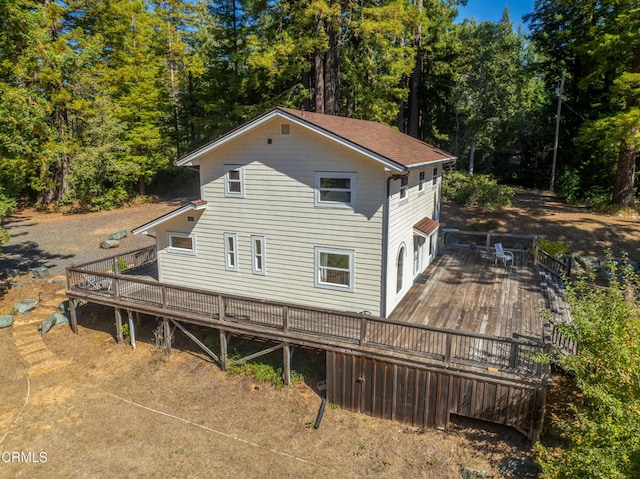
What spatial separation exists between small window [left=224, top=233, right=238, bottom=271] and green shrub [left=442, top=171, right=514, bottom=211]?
1802 cm

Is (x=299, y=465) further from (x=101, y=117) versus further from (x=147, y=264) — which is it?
(x=101, y=117)

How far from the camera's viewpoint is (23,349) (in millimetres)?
14000

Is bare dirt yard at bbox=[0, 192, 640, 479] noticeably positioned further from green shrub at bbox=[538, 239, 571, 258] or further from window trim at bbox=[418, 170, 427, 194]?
green shrub at bbox=[538, 239, 571, 258]

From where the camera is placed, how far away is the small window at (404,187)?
498 inches

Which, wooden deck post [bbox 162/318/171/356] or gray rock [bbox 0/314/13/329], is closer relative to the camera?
wooden deck post [bbox 162/318/171/356]

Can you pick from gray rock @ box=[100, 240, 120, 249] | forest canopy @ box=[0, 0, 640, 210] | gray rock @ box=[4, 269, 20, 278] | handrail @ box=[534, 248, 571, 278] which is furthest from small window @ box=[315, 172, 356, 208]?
gray rock @ box=[100, 240, 120, 249]

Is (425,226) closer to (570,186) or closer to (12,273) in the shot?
(12,273)

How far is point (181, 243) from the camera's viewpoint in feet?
47.1

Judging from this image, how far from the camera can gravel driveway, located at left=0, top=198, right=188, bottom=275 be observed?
21.2m

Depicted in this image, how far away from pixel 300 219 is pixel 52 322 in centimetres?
1090

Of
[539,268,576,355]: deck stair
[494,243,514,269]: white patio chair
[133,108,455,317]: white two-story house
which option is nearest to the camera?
[539,268,576,355]: deck stair

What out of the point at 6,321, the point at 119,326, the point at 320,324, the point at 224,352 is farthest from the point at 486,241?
the point at 6,321

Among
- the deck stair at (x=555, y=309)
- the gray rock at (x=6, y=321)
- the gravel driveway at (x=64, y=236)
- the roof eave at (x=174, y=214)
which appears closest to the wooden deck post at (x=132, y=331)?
the roof eave at (x=174, y=214)

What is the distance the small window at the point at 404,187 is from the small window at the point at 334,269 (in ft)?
8.85
